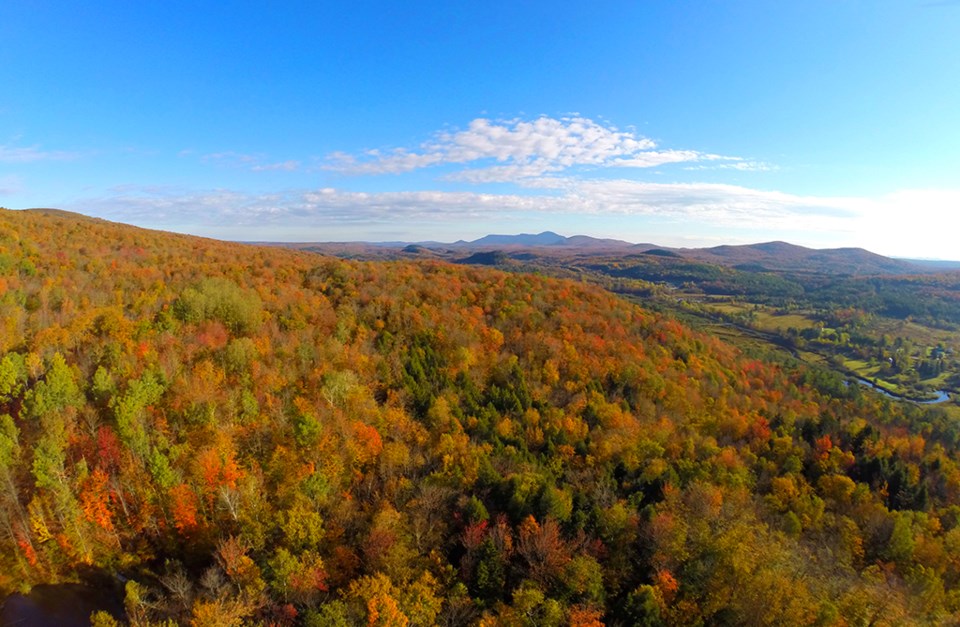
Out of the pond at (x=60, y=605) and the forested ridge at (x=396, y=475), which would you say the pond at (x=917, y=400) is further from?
the pond at (x=60, y=605)

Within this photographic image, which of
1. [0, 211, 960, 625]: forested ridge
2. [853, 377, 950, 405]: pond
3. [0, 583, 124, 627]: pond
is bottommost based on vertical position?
[853, 377, 950, 405]: pond

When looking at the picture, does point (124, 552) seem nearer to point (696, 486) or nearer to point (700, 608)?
point (700, 608)

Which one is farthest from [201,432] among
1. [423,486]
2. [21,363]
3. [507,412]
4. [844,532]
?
[844,532]

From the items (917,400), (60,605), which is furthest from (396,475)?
(917,400)

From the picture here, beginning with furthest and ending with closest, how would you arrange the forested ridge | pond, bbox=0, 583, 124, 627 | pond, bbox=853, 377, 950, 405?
pond, bbox=853, 377, 950, 405
pond, bbox=0, 583, 124, 627
the forested ridge

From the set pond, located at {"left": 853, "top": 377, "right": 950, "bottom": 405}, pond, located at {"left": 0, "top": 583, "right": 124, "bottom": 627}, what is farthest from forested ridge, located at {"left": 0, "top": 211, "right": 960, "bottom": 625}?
pond, located at {"left": 853, "top": 377, "right": 950, "bottom": 405}

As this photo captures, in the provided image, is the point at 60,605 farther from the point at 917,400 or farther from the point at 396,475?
the point at 917,400

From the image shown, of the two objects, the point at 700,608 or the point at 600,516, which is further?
the point at 600,516

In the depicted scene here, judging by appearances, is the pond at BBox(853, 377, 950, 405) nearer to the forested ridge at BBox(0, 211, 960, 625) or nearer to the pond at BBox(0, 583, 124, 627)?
the forested ridge at BBox(0, 211, 960, 625)
